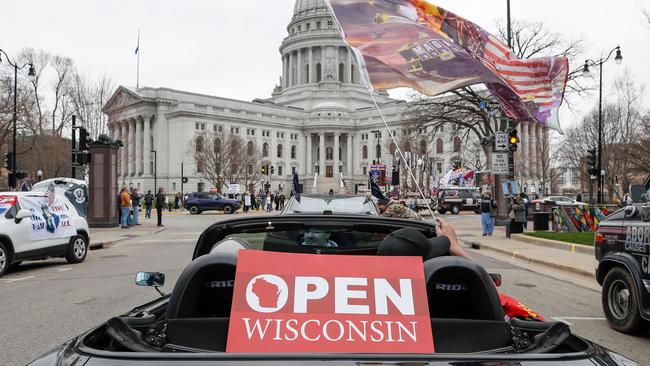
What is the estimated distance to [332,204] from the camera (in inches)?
434

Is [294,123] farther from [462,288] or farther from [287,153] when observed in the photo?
[462,288]

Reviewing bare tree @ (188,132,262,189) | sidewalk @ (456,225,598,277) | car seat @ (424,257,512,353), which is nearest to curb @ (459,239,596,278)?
sidewalk @ (456,225,598,277)

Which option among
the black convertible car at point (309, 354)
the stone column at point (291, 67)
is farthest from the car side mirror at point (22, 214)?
the stone column at point (291, 67)

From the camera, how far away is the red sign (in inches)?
79.0

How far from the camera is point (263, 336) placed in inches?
80.0

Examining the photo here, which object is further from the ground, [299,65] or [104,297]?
[299,65]

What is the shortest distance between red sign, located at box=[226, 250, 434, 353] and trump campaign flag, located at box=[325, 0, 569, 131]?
869 cm

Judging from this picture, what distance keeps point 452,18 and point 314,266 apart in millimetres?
13270

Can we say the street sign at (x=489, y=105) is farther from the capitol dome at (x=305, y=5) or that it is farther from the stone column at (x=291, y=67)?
the stone column at (x=291, y=67)

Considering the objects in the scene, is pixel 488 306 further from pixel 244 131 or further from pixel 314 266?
pixel 244 131

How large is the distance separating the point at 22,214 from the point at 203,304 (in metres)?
11.6

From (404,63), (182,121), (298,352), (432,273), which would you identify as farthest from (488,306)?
(182,121)

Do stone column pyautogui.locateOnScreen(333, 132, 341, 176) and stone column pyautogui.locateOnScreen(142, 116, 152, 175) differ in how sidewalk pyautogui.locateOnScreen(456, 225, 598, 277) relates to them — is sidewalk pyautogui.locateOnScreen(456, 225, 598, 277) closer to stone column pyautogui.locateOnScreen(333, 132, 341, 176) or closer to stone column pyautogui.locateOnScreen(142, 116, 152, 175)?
stone column pyautogui.locateOnScreen(142, 116, 152, 175)

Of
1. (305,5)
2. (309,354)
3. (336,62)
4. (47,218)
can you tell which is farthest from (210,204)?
(305,5)
